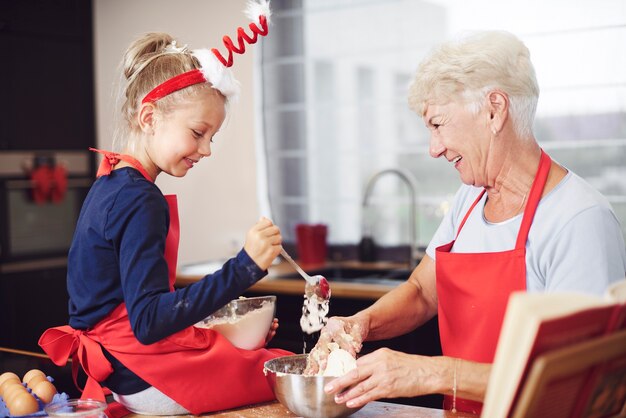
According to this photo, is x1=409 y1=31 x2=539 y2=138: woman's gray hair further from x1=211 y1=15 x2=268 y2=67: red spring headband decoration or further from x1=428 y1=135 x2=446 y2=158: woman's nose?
x1=211 y1=15 x2=268 y2=67: red spring headband decoration

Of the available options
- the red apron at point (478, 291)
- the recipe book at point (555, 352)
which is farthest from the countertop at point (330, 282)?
the recipe book at point (555, 352)

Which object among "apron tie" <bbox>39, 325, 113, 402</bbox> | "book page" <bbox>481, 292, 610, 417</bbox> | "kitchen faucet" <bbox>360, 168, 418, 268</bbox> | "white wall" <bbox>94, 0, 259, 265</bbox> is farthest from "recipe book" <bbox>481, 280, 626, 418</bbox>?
"white wall" <bbox>94, 0, 259, 265</bbox>

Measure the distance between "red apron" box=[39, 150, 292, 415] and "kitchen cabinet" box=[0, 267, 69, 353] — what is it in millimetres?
2816

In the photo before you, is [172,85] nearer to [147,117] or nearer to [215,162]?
[147,117]

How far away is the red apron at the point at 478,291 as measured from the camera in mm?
1646

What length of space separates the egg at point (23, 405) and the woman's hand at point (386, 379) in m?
0.57

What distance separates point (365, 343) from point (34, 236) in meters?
2.28

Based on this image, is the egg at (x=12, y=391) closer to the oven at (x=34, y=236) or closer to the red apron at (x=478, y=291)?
the red apron at (x=478, y=291)

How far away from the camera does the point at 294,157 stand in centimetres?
412

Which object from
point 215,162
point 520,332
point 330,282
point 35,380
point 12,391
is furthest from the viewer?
point 215,162

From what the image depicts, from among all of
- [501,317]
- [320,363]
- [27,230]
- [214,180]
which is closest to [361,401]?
[320,363]

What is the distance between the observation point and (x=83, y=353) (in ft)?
5.03

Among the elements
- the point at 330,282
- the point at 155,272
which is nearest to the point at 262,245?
the point at 155,272

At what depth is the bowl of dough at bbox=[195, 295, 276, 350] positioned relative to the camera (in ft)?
A: 5.20
